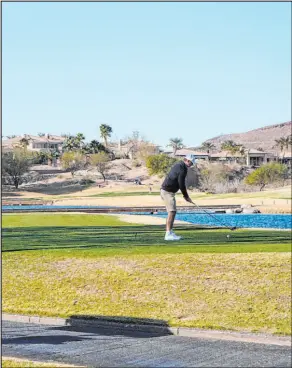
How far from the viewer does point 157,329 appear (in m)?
9.30

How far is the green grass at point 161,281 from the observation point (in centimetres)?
945

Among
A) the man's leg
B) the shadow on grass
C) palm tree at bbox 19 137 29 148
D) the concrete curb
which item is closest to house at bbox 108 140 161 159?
palm tree at bbox 19 137 29 148

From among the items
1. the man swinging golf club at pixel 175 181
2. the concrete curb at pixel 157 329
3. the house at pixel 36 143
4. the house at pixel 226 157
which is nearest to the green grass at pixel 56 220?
the house at pixel 36 143

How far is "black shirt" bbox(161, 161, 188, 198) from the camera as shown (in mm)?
8423

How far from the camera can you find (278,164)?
3078 cm

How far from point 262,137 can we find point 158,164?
19.9m

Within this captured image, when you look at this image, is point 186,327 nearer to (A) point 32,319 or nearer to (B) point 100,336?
(B) point 100,336

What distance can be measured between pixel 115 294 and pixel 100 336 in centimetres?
120

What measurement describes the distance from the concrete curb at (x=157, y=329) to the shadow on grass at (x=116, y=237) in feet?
9.07

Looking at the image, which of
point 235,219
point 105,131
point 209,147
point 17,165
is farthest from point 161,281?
point 209,147

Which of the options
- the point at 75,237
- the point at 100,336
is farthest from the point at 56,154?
the point at 100,336

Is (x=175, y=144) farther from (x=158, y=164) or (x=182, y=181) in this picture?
(x=182, y=181)

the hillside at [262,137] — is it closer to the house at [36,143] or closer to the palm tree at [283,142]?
the palm tree at [283,142]

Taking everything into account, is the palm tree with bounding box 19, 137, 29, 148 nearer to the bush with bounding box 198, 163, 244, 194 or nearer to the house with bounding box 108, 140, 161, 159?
the house with bounding box 108, 140, 161, 159
